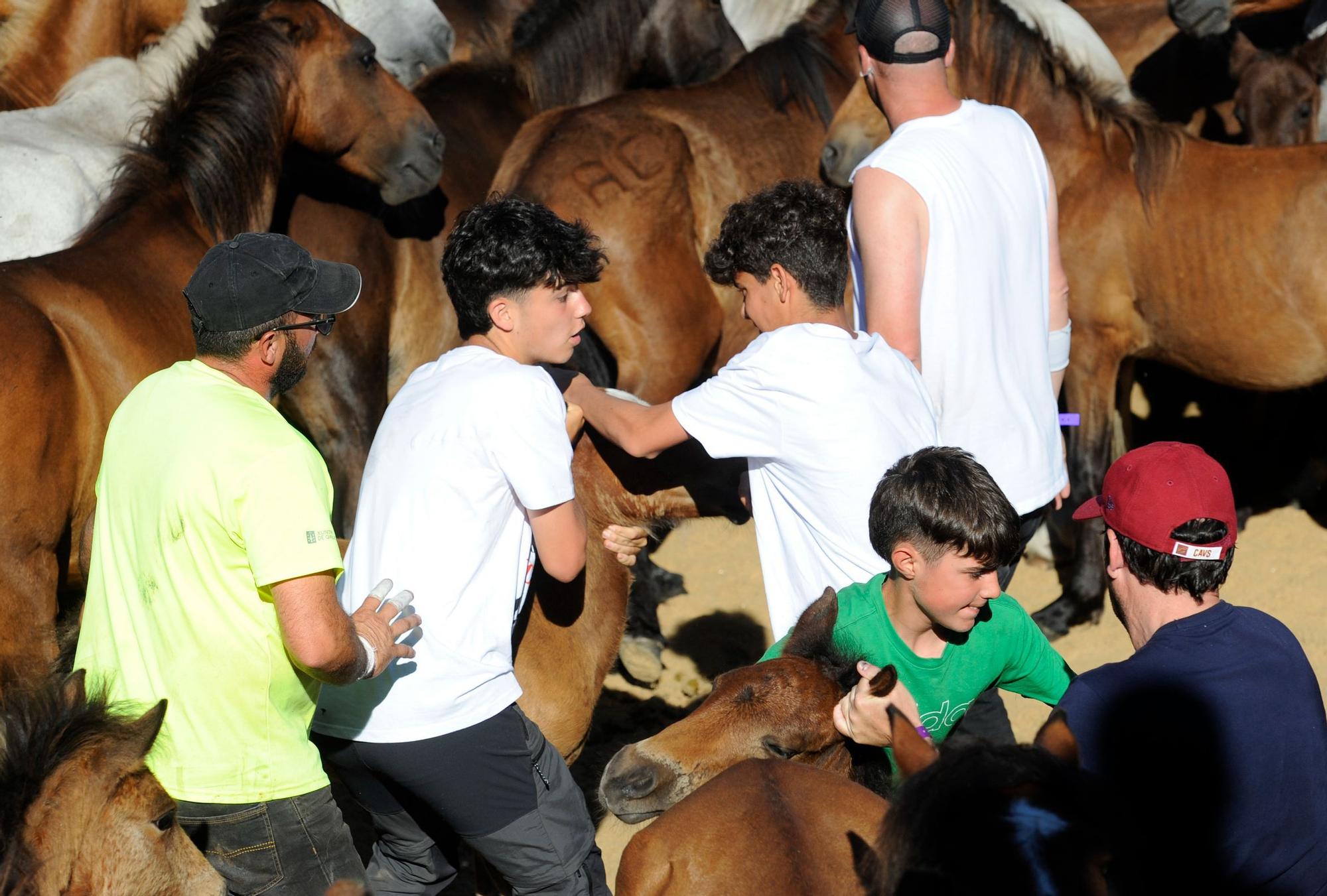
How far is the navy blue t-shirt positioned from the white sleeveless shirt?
3.59 ft

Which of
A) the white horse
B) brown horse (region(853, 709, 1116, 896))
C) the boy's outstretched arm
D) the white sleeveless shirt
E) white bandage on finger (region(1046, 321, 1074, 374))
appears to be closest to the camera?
brown horse (region(853, 709, 1116, 896))

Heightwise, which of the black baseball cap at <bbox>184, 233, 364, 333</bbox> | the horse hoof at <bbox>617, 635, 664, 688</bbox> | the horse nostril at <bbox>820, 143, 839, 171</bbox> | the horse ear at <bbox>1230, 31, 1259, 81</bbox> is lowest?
the horse hoof at <bbox>617, 635, 664, 688</bbox>

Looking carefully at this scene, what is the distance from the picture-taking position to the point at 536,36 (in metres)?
6.41

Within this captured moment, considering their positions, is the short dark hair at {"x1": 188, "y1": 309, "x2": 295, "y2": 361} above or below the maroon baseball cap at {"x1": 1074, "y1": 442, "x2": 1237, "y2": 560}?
above

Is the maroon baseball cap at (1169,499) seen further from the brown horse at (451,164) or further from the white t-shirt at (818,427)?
the brown horse at (451,164)

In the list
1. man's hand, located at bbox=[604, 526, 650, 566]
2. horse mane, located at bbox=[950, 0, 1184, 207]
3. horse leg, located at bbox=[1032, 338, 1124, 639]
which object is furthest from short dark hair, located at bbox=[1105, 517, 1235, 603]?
horse mane, located at bbox=[950, 0, 1184, 207]

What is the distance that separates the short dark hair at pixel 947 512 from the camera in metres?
2.33

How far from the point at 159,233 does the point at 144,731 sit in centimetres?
292

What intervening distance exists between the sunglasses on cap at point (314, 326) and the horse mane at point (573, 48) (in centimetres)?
425

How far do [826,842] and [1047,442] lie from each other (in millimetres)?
1459

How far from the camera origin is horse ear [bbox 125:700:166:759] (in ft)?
6.39

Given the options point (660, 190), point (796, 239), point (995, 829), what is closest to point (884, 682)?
point (995, 829)

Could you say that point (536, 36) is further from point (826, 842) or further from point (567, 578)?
point (826, 842)

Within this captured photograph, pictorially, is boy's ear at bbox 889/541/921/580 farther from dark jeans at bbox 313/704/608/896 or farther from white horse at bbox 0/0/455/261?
white horse at bbox 0/0/455/261
